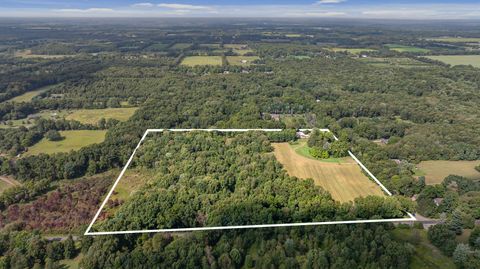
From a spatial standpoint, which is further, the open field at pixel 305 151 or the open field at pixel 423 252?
the open field at pixel 305 151

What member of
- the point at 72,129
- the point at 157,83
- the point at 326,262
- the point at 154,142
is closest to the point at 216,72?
the point at 157,83

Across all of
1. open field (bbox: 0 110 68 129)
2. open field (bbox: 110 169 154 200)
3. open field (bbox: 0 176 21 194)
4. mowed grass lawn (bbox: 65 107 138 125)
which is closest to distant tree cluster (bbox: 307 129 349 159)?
open field (bbox: 110 169 154 200)

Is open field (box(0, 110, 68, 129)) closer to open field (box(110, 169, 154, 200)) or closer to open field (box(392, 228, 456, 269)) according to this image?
open field (box(110, 169, 154, 200))

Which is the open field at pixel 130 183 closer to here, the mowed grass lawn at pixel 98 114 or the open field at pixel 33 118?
the mowed grass lawn at pixel 98 114

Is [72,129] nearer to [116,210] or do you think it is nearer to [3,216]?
[3,216]

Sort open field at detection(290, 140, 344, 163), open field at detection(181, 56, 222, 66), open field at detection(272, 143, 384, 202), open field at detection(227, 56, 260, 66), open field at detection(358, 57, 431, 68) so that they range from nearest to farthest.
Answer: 1. open field at detection(272, 143, 384, 202)
2. open field at detection(290, 140, 344, 163)
3. open field at detection(358, 57, 431, 68)
4. open field at detection(181, 56, 222, 66)
5. open field at detection(227, 56, 260, 66)

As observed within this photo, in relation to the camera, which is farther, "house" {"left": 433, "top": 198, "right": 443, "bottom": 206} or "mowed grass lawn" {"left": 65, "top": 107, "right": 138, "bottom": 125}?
"mowed grass lawn" {"left": 65, "top": 107, "right": 138, "bottom": 125}

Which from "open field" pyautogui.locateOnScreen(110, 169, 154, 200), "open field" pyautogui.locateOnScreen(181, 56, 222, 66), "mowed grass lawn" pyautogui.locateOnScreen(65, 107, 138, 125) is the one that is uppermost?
"open field" pyautogui.locateOnScreen(181, 56, 222, 66)

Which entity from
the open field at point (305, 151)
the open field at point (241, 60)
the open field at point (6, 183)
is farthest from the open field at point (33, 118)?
the open field at point (241, 60)
